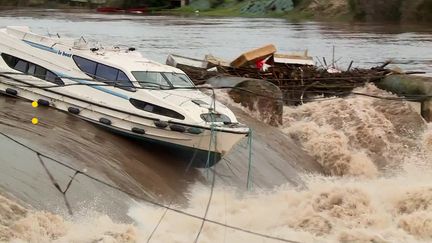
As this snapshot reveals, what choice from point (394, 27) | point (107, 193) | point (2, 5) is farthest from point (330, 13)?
point (107, 193)

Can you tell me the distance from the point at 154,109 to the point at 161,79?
4.45 feet

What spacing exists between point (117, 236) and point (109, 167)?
3.07m

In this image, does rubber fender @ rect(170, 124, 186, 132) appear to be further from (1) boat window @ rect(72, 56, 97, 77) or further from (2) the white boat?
(1) boat window @ rect(72, 56, 97, 77)

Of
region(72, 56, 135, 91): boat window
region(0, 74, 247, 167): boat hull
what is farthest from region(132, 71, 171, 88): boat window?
region(0, 74, 247, 167): boat hull

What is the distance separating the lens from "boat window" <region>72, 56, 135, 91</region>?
16144mm

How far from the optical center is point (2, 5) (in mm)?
102250

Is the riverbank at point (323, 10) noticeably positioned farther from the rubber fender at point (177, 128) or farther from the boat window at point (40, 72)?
the rubber fender at point (177, 128)

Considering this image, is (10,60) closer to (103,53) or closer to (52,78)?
(52,78)

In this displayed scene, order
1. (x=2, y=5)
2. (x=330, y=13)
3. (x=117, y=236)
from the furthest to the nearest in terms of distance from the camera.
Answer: (x=2, y=5)
(x=330, y=13)
(x=117, y=236)

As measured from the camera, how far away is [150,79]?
16.5m

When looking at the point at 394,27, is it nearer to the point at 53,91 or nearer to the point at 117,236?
the point at 53,91

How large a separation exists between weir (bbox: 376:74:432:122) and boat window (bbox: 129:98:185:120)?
9.20 metres

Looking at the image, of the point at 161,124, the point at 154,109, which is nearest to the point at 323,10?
the point at 154,109

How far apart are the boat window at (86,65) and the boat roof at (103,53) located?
3.8 inches
